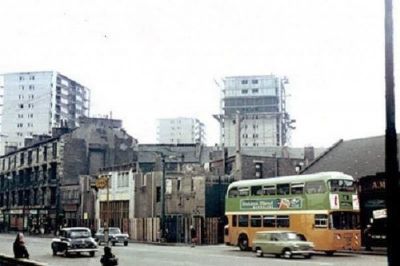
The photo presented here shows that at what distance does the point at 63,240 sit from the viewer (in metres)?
35.5

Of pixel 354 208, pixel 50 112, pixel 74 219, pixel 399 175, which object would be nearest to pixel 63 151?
pixel 74 219

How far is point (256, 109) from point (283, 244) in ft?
406

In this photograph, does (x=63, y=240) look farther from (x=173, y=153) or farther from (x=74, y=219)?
(x=173, y=153)

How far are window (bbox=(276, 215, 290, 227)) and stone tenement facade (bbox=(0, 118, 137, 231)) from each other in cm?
4479

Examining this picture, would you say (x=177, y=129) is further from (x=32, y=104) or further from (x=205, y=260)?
(x=205, y=260)

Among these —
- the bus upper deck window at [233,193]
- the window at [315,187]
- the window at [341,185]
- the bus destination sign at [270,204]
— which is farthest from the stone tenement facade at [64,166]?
the window at [341,185]

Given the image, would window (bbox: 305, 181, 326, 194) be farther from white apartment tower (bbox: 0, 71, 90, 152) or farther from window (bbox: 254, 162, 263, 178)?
white apartment tower (bbox: 0, 71, 90, 152)

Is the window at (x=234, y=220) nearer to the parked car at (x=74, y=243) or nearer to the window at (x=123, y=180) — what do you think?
the parked car at (x=74, y=243)

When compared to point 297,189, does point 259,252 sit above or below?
below

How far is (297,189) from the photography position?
118 ft

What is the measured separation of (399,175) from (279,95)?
499ft

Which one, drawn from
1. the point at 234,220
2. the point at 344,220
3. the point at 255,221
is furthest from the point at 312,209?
the point at 234,220

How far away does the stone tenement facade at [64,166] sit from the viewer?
82938 millimetres

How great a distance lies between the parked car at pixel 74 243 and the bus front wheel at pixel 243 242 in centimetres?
978
